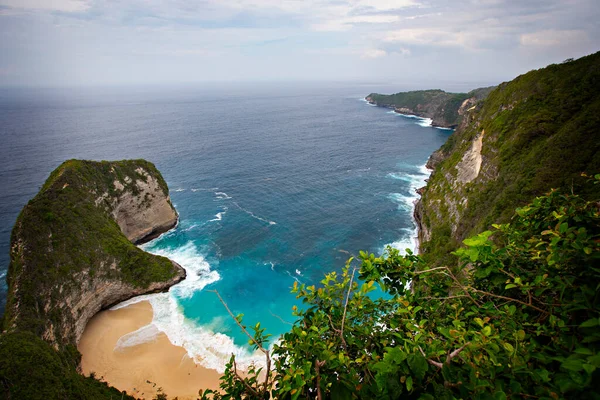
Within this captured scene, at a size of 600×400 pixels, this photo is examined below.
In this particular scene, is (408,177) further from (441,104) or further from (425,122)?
(441,104)

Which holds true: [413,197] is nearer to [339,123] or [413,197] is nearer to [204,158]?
[204,158]

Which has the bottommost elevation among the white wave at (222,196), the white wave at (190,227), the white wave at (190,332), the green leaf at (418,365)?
the white wave at (190,332)

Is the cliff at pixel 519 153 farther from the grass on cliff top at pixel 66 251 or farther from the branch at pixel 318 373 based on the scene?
the grass on cliff top at pixel 66 251

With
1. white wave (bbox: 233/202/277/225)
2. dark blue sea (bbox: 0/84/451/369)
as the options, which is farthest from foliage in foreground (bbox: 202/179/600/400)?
white wave (bbox: 233/202/277/225)

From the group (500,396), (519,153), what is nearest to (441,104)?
(519,153)

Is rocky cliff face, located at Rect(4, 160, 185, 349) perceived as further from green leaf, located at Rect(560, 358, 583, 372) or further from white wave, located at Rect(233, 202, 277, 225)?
green leaf, located at Rect(560, 358, 583, 372)

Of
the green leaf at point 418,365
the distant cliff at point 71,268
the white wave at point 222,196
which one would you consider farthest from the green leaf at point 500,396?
the white wave at point 222,196

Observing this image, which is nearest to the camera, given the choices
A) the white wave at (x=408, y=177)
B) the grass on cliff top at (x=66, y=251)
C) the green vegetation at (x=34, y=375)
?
the green vegetation at (x=34, y=375)
